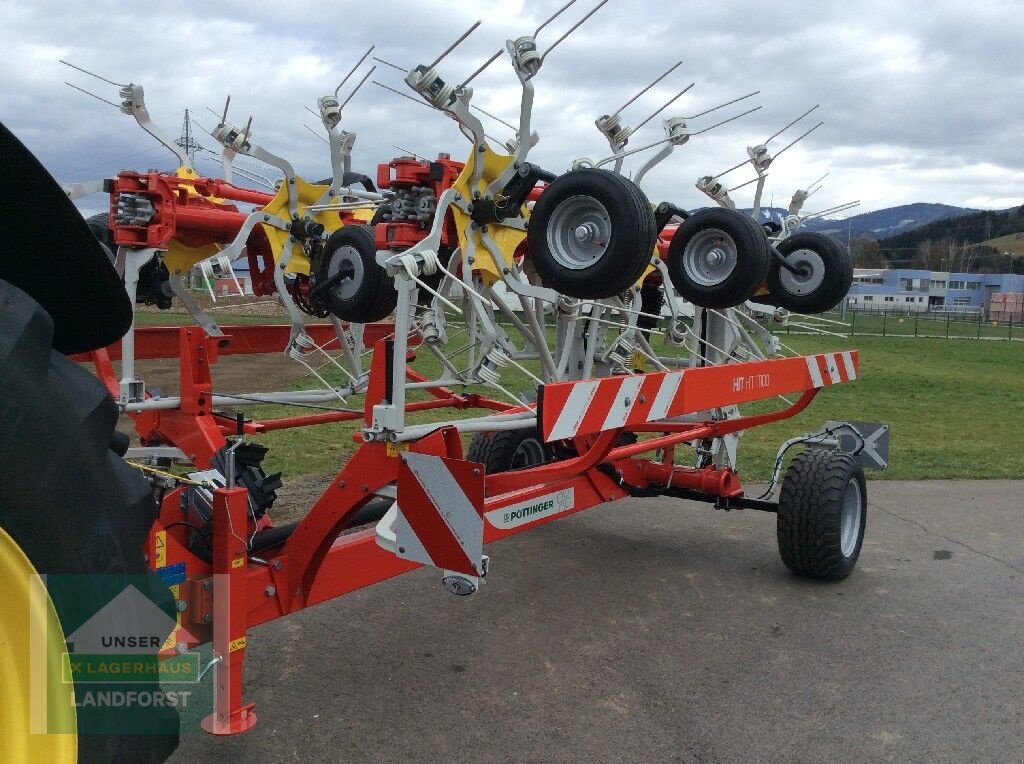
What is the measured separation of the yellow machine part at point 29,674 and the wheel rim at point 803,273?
19.3 ft

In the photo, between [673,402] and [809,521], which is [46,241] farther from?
[809,521]

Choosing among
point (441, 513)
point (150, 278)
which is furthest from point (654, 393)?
point (150, 278)

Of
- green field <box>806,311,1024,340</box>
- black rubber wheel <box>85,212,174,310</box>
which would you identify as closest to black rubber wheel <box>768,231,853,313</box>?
black rubber wheel <box>85,212,174,310</box>

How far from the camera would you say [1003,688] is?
427cm

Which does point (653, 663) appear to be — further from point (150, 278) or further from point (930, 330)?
point (930, 330)

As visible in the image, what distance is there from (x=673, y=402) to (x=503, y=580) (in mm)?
1987

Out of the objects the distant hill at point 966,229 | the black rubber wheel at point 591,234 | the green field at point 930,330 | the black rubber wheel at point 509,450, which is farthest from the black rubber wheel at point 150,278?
the distant hill at point 966,229

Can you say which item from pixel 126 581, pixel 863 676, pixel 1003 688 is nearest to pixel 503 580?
pixel 863 676

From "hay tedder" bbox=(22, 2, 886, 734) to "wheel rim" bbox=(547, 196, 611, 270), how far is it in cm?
1

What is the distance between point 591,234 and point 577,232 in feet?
0.27

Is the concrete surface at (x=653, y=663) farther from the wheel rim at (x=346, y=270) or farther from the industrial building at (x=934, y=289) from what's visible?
the industrial building at (x=934, y=289)

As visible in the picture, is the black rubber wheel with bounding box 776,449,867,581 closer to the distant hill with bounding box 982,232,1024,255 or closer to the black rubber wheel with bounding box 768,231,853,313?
the black rubber wheel with bounding box 768,231,853,313

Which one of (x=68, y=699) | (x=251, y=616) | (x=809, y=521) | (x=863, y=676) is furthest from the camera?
(x=809, y=521)

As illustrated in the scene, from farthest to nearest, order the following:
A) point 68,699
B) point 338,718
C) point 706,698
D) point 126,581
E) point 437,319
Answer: point 437,319
point 706,698
point 338,718
point 126,581
point 68,699
